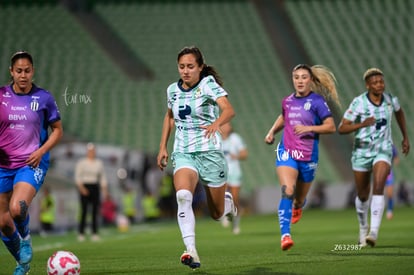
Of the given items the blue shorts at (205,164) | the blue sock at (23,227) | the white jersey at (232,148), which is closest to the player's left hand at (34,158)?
the blue sock at (23,227)

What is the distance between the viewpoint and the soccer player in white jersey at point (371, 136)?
40.7 feet

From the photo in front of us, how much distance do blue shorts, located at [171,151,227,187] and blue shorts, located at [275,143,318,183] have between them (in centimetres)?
200

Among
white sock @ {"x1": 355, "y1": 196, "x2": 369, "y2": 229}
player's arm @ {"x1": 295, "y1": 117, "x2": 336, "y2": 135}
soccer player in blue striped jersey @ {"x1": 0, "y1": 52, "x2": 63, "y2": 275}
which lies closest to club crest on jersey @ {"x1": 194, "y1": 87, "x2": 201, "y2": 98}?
soccer player in blue striped jersey @ {"x1": 0, "y1": 52, "x2": 63, "y2": 275}

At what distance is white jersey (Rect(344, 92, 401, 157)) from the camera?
41.0 feet

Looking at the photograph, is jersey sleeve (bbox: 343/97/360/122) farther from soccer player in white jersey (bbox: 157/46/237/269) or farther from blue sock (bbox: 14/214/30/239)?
blue sock (bbox: 14/214/30/239)

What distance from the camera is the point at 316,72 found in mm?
12281

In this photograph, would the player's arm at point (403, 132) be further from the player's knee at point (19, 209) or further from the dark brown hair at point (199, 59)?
the player's knee at point (19, 209)

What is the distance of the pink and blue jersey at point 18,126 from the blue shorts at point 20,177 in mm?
52

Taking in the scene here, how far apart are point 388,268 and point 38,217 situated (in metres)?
15.9

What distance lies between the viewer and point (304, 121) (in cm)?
1183

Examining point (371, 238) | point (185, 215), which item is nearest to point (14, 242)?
point (185, 215)

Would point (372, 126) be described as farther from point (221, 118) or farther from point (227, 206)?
point (221, 118)

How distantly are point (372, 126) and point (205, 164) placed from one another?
3661 mm

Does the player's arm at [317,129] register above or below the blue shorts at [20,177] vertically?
above
